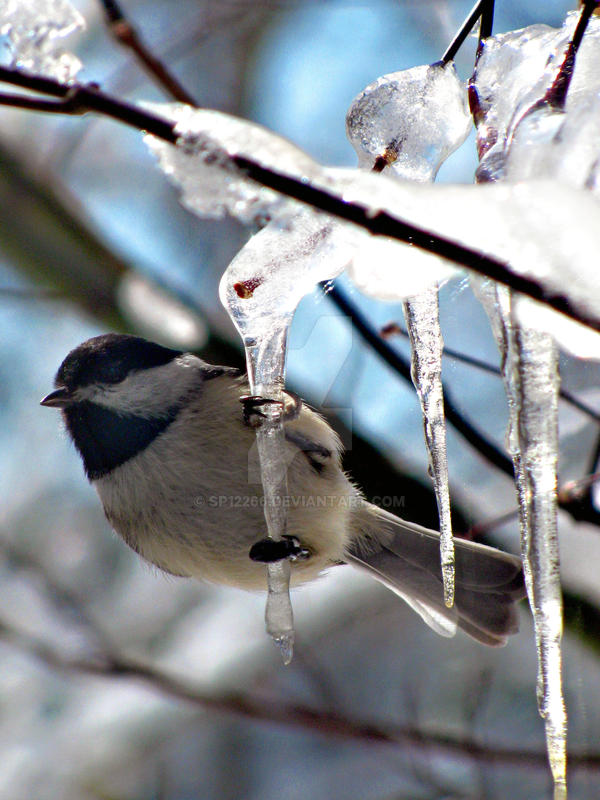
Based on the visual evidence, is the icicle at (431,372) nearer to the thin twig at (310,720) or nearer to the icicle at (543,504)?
the icicle at (543,504)

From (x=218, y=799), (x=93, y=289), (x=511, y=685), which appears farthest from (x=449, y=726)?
(x=93, y=289)

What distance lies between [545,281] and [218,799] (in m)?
3.61

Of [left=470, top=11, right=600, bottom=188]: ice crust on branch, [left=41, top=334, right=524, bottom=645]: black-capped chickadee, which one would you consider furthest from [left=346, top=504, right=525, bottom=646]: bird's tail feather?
[left=470, top=11, right=600, bottom=188]: ice crust on branch

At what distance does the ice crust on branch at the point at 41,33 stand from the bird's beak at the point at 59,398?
0.86 metres

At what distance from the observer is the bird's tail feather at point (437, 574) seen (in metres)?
0.94

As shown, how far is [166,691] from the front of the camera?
182 centimetres

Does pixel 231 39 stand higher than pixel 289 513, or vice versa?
pixel 231 39

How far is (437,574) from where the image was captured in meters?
1.18

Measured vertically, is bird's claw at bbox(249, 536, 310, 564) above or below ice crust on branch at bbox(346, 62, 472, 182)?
below

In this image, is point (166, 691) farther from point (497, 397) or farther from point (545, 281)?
point (545, 281)

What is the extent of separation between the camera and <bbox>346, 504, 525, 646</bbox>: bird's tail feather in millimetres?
944

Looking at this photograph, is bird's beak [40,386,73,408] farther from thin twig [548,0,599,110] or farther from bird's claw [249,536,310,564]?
thin twig [548,0,599,110]

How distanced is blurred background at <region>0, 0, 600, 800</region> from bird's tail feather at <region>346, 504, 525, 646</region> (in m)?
0.06

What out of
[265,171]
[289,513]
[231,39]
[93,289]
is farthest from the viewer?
[231,39]
